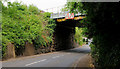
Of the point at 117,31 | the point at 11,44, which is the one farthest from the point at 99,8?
the point at 11,44

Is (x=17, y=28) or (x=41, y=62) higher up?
(x=17, y=28)

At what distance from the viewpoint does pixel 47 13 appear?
25953mm

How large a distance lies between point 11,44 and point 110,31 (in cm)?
1420

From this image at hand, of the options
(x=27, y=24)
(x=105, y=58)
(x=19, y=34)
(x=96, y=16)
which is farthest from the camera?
(x=27, y=24)

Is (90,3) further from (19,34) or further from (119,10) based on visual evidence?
(19,34)

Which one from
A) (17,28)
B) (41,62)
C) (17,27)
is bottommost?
(41,62)

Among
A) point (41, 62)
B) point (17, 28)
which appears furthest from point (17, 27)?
point (41, 62)

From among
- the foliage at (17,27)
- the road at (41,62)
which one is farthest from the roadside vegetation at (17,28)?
the road at (41,62)

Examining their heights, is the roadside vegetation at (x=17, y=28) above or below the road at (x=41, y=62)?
above

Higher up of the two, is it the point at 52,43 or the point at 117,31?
the point at 117,31

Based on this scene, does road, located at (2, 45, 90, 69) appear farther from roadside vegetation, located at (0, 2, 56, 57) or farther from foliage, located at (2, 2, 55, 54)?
foliage, located at (2, 2, 55, 54)

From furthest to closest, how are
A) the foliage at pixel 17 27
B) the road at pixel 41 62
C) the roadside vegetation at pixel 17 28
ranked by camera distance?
the foliage at pixel 17 27, the roadside vegetation at pixel 17 28, the road at pixel 41 62

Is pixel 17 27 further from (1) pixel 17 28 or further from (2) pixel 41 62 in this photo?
(2) pixel 41 62

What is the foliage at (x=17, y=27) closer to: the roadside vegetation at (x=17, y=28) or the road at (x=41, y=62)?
the roadside vegetation at (x=17, y=28)
